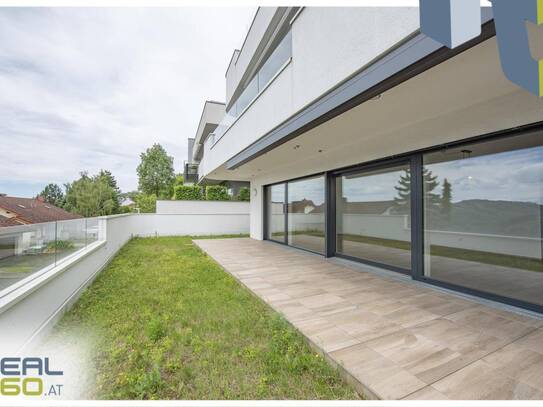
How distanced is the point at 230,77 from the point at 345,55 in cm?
813

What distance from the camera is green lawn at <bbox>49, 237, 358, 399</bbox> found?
1918mm

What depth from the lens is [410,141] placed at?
4246mm

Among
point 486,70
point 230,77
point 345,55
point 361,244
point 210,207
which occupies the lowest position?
point 361,244

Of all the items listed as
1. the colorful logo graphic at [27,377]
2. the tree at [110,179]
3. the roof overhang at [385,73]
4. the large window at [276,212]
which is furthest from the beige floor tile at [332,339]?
the tree at [110,179]

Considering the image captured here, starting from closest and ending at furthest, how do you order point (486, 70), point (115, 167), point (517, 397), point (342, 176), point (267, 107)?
point (517, 397) < point (486, 70) < point (267, 107) < point (342, 176) < point (115, 167)

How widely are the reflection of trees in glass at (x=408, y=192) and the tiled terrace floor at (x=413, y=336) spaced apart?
4.31 feet

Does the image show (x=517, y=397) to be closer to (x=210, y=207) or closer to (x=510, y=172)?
(x=510, y=172)

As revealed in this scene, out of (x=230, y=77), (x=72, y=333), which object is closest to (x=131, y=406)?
(x=72, y=333)

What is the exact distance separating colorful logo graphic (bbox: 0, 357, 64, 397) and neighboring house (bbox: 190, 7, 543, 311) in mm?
3730

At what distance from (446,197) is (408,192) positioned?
63 centimetres

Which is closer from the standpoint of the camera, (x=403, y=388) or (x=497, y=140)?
(x=403, y=388)

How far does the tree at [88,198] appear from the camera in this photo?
29.7 metres

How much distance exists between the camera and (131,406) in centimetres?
175

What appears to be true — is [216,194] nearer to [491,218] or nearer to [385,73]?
[491,218]
